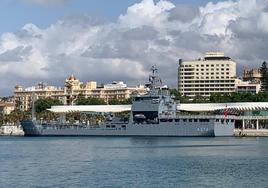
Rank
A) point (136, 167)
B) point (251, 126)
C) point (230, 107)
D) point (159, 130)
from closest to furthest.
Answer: point (136, 167)
point (159, 130)
point (230, 107)
point (251, 126)

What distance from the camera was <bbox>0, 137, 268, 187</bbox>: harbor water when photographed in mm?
57469

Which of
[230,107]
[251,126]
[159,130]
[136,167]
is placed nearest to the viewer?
[136,167]

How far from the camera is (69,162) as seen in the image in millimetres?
74875

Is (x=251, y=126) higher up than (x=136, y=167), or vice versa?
(x=251, y=126)

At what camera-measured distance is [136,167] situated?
69.4 metres

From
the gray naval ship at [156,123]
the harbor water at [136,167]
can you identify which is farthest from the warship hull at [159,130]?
the harbor water at [136,167]

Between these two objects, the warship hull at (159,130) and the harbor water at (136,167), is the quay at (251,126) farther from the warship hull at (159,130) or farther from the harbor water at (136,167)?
the harbor water at (136,167)

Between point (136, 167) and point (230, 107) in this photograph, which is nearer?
point (136, 167)

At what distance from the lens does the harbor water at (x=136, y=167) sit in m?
57.5

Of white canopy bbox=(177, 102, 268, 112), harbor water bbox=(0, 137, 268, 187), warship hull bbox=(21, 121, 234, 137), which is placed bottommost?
harbor water bbox=(0, 137, 268, 187)

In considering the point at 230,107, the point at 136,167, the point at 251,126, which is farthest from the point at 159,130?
the point at 136,167

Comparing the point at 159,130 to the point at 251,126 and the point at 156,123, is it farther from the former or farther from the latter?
the point at 251,126

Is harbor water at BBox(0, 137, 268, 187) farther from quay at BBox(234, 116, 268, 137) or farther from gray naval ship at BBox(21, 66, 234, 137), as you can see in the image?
quay at BBox(234, 116, 268, 137)

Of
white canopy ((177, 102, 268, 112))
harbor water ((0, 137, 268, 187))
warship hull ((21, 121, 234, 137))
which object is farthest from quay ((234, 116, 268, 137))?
harbor water ((0, 137, 268, 187))
